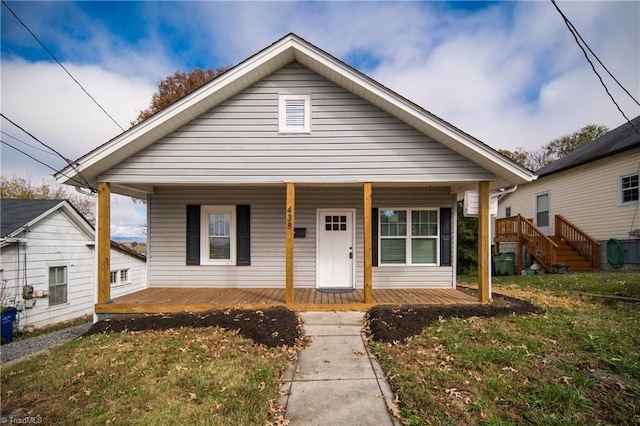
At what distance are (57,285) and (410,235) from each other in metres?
12.8

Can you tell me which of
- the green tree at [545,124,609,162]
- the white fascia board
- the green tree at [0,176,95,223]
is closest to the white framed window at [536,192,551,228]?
the green tree at [545,124,609,162]

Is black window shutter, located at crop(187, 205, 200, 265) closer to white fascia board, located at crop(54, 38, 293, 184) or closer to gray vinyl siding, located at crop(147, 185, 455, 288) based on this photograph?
gray vinyl siding, located at crop(147, 185, 455, 288)

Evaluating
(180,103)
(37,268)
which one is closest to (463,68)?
(180,103)

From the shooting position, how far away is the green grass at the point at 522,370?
279 centimetres

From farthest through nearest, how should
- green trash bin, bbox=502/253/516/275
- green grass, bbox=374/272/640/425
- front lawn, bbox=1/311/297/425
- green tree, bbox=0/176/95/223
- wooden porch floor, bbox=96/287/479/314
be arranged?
green tree, bbox=0/176/95/223 < green trash bin, bbox=502/253/516/275 < wooden porch floor, bbox=96/287/479/314 < front lawn, bbox=1/311/297/425 < green grass, bbox=374/272/640/425

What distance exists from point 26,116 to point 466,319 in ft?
38.5

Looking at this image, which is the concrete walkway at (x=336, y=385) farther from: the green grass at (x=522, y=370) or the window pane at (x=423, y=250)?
the window pane at (x=423, y=250)

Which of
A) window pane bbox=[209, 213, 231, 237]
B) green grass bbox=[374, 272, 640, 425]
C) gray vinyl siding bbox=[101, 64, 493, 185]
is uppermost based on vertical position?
gray vinyl siding bbox=[101, 64, 493, 185]

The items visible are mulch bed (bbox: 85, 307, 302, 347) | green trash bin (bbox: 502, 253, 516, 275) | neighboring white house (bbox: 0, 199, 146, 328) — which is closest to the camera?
→ mulch bed (bbox: 85, 307, 302, 347)

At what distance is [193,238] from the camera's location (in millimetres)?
7617

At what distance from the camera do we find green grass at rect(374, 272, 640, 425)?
2.79m

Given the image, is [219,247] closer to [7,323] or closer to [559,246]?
[7,323]

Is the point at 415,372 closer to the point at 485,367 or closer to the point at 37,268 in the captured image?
the point at 485,367

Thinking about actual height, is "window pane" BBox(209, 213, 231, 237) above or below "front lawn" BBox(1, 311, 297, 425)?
above
